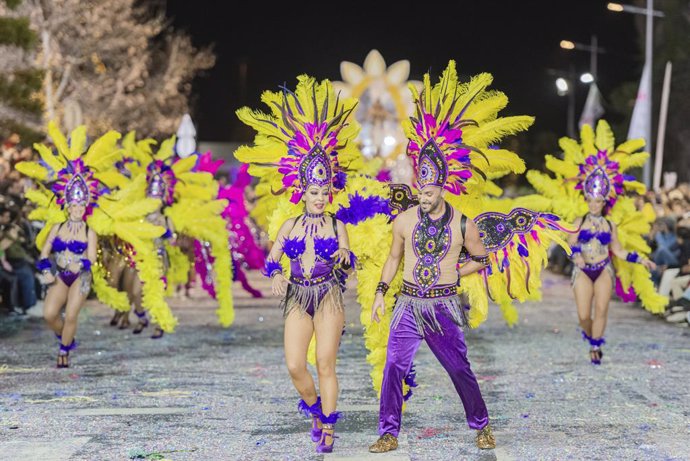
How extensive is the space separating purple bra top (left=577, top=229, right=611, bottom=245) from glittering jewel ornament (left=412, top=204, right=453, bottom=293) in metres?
4.24

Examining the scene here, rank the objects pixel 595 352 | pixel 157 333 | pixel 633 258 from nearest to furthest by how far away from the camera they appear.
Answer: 1. pixel 595 352
2. pixel 633 258
3. pixel 157 333

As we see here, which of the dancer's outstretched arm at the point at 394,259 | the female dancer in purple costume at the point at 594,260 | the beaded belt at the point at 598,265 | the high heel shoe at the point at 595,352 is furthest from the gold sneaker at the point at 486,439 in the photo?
the beaded belt at the point at 598,265

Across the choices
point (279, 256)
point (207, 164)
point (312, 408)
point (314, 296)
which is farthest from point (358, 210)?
point (207, 164)

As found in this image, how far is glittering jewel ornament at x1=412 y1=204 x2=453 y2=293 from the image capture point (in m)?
7.28

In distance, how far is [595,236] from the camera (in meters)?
11.3

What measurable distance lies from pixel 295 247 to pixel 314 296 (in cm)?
33

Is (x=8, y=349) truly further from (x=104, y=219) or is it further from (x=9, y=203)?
(x=9, y=203)

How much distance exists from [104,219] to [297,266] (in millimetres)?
4511

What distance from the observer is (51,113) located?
110 feet

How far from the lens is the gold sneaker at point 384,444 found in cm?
698

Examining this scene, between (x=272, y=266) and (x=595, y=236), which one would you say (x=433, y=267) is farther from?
(x=595, y=236)

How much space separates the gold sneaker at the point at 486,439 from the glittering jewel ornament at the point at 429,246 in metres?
0.90

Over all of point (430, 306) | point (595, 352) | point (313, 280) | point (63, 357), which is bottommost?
point (63, 357)

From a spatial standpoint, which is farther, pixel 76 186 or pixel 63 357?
Answer: pixel 76 186
